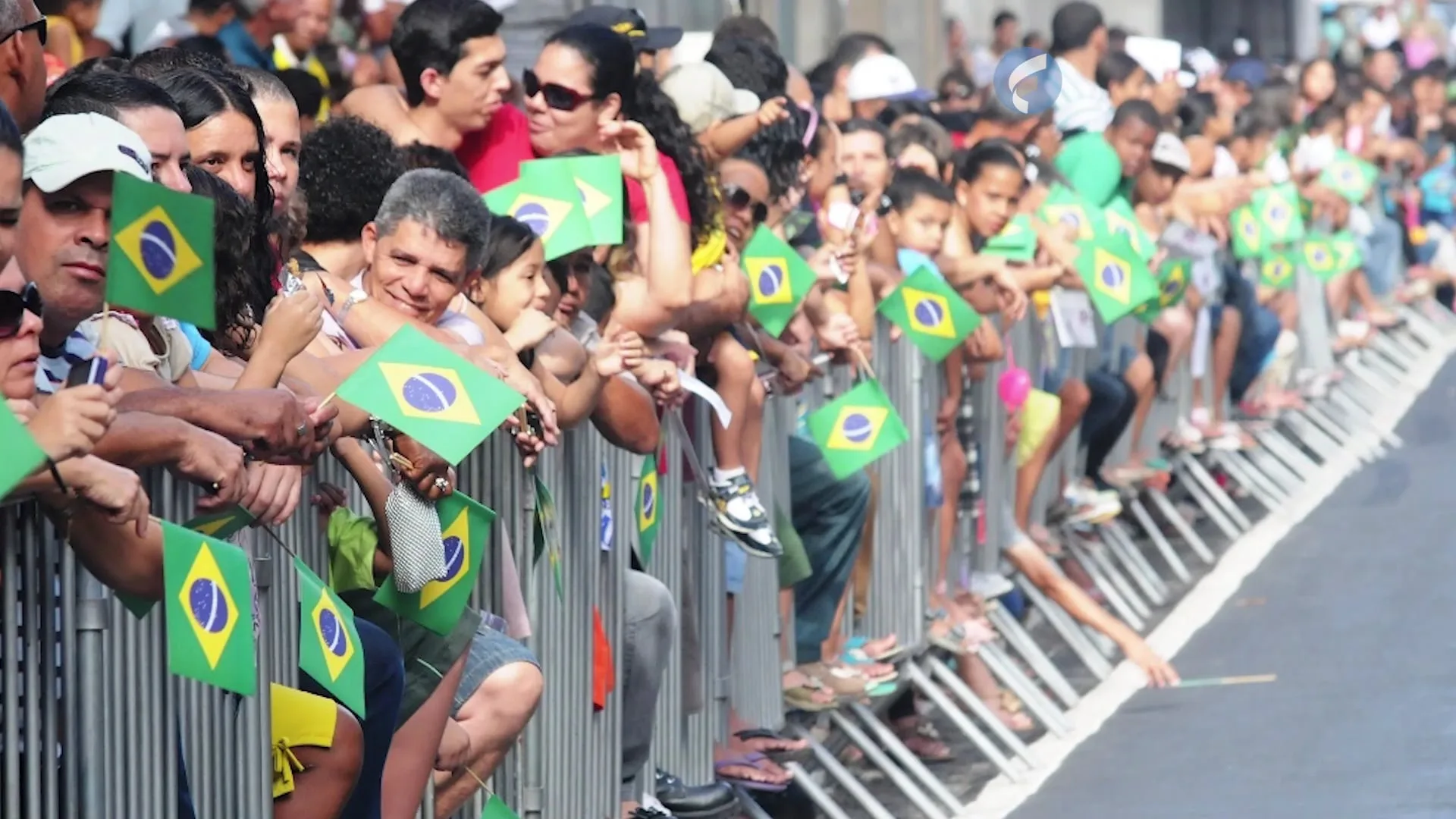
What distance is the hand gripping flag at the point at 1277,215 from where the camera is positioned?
1711 centimetres

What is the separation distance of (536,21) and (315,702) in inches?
346

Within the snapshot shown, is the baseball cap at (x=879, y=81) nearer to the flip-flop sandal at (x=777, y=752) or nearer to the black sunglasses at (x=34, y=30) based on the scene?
the flip-flop sandal at (x=777, y=752)

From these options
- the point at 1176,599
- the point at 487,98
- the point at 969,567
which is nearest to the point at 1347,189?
the point at 1176,599

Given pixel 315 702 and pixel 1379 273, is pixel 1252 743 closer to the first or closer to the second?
pixel 315 702

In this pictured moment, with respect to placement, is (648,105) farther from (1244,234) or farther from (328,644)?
(1244,234)

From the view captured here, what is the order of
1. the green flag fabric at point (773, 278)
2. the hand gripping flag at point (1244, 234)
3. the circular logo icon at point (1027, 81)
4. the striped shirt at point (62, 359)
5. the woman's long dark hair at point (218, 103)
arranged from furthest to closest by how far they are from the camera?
the hand gripping flag at point (1244, 234), the circular logo icon at point (1027, 81), the green flag fabric at point (773, 278), the woman's long dark hair at point (218, 103), the striped shirt at point (62, 359)

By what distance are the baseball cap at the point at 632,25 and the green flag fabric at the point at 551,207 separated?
1.88 metres

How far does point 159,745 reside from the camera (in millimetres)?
4105

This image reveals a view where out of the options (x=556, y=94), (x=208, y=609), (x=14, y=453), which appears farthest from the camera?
(x=556, y=94)

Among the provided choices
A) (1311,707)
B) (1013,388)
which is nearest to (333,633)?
(1311,707)

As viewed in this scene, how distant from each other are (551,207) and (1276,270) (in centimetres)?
1108

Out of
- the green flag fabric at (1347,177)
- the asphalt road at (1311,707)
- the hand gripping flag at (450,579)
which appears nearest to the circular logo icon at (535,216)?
the hand gripping flag at (450,579)

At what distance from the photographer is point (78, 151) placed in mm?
4184

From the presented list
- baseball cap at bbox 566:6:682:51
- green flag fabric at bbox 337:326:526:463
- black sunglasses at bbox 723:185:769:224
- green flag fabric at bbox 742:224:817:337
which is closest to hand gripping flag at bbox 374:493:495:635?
green flag fabric at bbox 337:326:526:463
